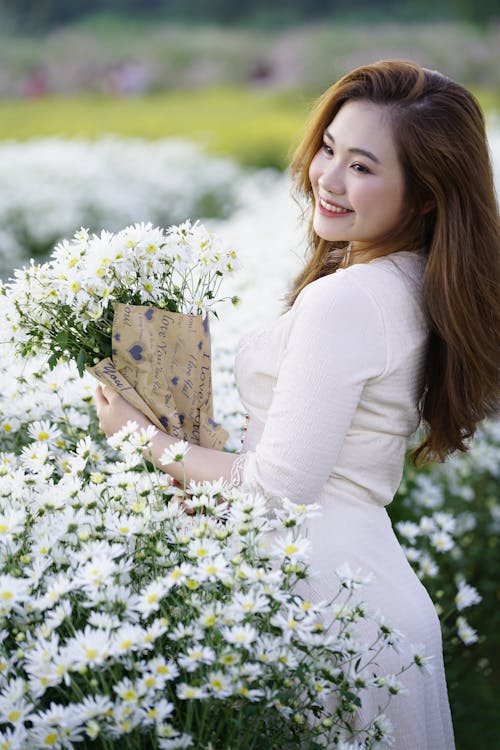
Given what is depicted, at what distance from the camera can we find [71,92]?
64.7ft

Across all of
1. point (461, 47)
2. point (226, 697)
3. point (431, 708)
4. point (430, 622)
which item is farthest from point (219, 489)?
point (461, 47)

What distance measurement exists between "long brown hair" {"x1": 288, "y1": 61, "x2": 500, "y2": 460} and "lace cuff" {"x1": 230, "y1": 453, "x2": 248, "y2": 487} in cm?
43

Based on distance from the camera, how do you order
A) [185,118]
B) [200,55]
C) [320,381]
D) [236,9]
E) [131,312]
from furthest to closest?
[236,9] < [200,55] < [185,118] < [131,312] < [320,381]

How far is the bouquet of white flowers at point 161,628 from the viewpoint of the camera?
1456 mm

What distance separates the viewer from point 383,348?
1.82 m

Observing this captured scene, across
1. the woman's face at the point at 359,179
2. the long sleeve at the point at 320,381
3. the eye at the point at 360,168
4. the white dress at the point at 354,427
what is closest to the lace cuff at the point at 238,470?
the white dress at the point at 354,427

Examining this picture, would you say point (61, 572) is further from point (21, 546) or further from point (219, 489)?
point (219, 489)

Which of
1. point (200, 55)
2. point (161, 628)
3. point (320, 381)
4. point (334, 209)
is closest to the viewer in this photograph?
point (161, 628)

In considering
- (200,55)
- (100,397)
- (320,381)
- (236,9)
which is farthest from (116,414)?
(236,9)

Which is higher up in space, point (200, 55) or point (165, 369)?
point (200, 55)

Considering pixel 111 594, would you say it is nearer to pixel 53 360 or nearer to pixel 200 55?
pixel 53 360

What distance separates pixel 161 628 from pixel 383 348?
0.68 m

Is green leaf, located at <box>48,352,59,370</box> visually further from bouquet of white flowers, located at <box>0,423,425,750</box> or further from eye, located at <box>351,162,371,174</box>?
eye, located at <box>351,162,371,174</box>

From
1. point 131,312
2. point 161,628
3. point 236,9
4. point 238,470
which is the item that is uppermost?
point 236,9
